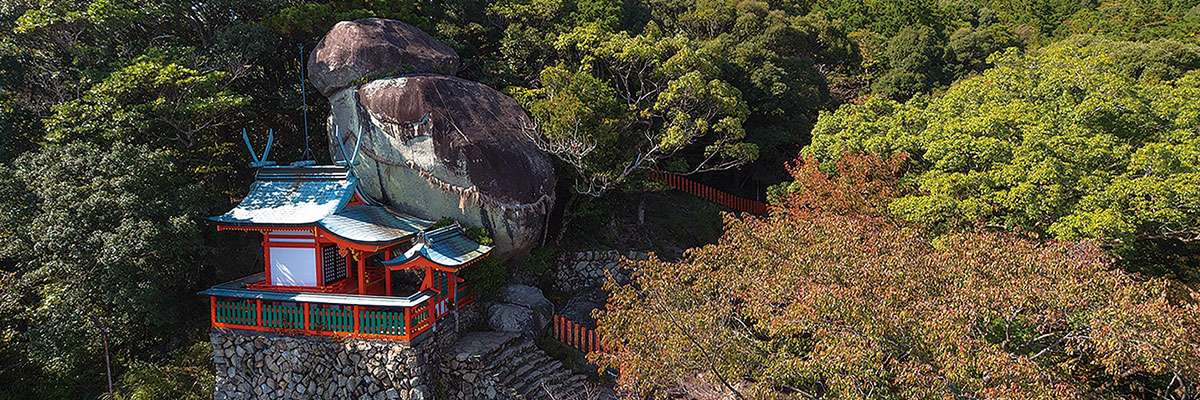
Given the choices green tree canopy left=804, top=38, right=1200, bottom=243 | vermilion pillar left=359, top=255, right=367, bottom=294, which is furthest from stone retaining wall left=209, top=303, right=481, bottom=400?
green tree canopy left=804, top=38, right=1200, bottom=243

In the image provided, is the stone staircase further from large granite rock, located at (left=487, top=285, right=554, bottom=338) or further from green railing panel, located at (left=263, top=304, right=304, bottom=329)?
green railing panel, located at (left=263, top=304, right=304, bottom=329)

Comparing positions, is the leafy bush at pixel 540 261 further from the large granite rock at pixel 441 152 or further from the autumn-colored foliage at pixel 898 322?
the autumn-colored foliage at pixel 898 322

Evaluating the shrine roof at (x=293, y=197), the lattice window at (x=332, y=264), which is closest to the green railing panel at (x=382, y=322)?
the lattice window at (x=332, y=264)

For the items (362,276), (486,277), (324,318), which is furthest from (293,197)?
(486,277)

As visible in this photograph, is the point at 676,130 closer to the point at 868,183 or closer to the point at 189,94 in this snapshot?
the point at 868,183

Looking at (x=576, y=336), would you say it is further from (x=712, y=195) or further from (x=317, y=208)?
(x=712, y=195)

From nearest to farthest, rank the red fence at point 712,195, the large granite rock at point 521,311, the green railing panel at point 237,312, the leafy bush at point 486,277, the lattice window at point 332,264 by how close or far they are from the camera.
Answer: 1. the green railing panel at point 237,312
2. the lattice window at point 332,264
3. the large granite rock at point 521,311
4. the leafy bush at point 486,277
5. the red fence at point 712,195
